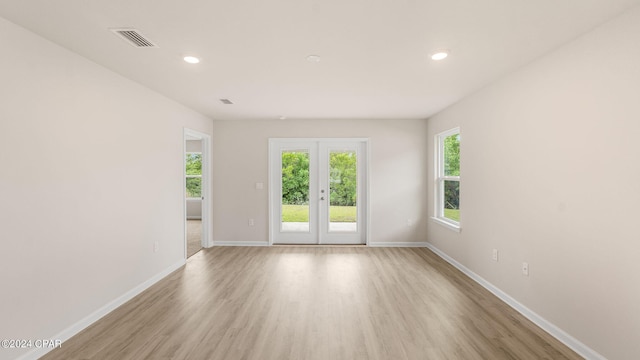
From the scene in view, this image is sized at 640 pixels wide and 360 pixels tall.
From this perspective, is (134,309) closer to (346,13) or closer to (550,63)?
(346,13)

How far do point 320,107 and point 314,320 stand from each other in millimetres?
3010

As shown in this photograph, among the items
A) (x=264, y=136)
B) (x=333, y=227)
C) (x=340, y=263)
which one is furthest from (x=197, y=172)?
(x=340, y=263)

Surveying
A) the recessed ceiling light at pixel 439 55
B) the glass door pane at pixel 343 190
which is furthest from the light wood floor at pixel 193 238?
the recessed ceiling light at pixel 439 55

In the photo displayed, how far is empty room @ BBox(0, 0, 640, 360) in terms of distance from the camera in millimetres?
2018

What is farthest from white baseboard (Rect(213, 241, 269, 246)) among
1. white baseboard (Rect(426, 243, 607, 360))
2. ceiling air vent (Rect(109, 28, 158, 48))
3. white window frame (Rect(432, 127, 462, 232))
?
ceiling air vent (Rect(109, 28, 158, 48))

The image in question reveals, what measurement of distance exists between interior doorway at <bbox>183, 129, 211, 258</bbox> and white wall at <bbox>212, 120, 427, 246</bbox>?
199 mm

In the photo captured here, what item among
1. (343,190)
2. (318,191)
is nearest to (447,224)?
(343,190)

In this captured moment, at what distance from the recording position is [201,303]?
3150 millimetres

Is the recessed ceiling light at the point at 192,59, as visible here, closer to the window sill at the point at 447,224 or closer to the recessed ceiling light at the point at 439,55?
the recessed ceiling light at the point at 439,55

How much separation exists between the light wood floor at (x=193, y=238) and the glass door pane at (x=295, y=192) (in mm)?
1604

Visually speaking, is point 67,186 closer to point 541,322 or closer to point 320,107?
point 320,107

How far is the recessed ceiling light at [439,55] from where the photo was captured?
101 inches

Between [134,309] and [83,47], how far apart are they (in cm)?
244

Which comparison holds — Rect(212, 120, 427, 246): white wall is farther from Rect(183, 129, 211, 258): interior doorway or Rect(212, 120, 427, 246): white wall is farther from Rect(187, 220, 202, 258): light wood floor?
Rect(187, 220, 202, 258): light wood floor
